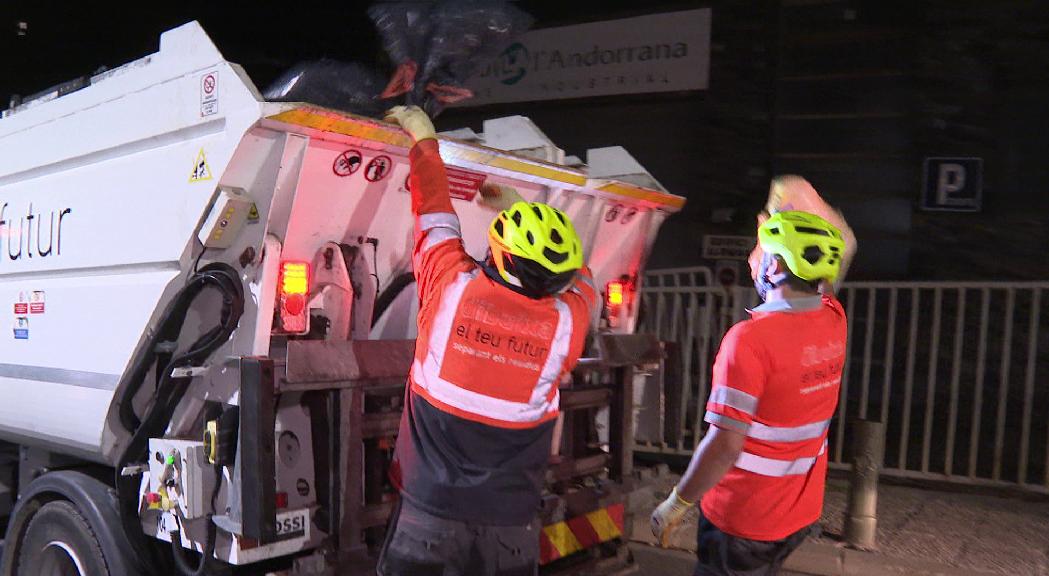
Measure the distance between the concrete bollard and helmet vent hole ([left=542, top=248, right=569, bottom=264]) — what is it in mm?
3606

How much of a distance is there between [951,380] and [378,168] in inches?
232

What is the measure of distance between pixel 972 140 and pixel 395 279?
6385mm

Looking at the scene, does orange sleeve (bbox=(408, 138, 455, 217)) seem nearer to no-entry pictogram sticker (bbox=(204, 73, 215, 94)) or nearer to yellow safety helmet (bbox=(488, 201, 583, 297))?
yellow safety helmet (bbox=(488, 201, 583, 297))

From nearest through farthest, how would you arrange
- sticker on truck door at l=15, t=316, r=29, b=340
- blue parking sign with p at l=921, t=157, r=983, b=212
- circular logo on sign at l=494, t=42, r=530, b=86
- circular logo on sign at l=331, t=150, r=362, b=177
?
circular logo on sign at l=331, t=150, r=362, b=177, sticker on truck door at l=15, t=316, r=29, b=340, blue parking sign with p at l=921, t=157, r=983, b=212, circular logo on sign at l=494, t=42, r=530, b=86

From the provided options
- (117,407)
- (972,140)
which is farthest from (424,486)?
(972,140)

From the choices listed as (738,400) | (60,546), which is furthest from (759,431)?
(60,546)

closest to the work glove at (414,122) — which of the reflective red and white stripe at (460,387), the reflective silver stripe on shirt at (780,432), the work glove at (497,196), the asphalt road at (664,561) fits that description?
the reflective red and white stripe at (460,387)

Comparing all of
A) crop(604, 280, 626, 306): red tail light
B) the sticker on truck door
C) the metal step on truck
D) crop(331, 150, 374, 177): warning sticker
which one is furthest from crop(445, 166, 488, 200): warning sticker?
the sticker on truck door

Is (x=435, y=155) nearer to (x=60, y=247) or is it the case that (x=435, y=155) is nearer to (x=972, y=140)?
(x=60, y=247)

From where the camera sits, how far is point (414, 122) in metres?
2.86

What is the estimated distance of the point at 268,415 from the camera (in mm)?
2645

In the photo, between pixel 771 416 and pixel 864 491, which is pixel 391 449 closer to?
pixel 771 416

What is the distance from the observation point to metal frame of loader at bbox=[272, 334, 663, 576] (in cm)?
284

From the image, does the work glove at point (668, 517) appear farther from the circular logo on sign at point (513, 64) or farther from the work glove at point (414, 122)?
the circular logo on sign at point (513, 64)
